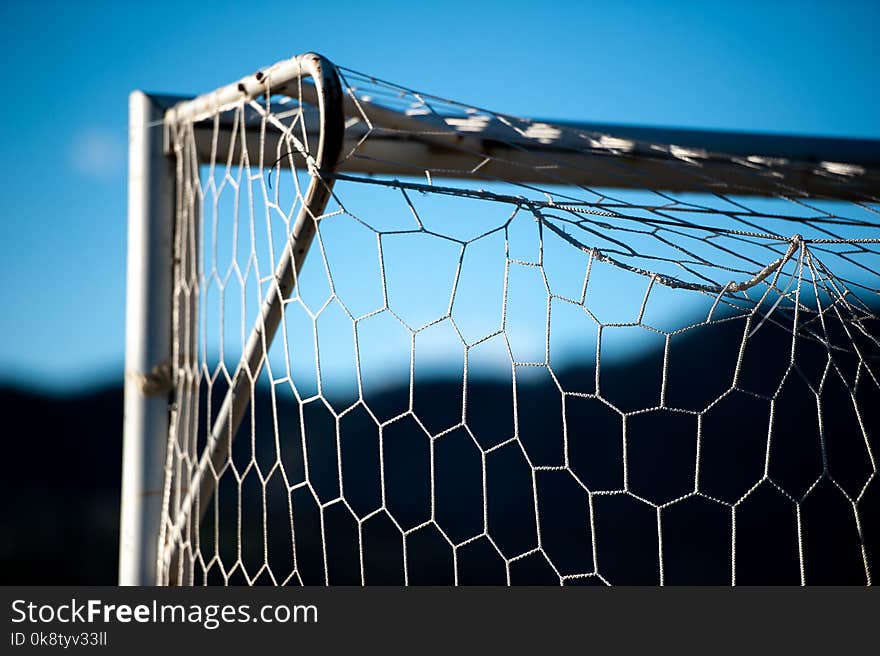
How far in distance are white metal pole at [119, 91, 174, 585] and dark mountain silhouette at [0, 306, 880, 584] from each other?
2.46 meters

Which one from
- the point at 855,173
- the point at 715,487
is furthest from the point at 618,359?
the point at 855,173

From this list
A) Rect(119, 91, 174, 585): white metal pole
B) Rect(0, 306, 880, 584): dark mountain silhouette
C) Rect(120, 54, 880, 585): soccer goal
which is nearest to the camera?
Rect(120, 54, 880, 585): soccer goal

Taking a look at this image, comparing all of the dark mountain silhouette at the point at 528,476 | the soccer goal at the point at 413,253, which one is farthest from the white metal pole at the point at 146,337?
the dark mountain silhouette at the point at 528,476

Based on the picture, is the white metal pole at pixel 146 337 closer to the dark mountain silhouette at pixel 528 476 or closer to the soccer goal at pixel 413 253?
the soccer goal at pixel 413 253

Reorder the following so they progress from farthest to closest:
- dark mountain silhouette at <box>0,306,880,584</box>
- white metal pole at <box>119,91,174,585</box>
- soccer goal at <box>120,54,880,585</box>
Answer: dark mountain silhouette at <box>0,306,880,584</box> → white metal pole at <box>119,91,174,585</box> → soccer goal at <box>120,54,880,585</box>

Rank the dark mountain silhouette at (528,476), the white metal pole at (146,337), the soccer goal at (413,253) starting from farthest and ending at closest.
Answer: the dark mountain silhouette at (528,476)
the white metal pole at (146,337)
the soccer goal at (413,253)

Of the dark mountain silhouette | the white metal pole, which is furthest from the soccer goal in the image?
the dark mountain silhouette

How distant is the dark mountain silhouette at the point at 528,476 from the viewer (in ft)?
14.0

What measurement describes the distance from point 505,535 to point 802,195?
3154 millimetres

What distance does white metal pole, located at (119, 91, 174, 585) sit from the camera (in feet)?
4.73

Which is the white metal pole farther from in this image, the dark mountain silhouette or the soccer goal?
the dark mountain silhouette

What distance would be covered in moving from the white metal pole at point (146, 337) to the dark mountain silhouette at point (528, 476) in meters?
2.46
